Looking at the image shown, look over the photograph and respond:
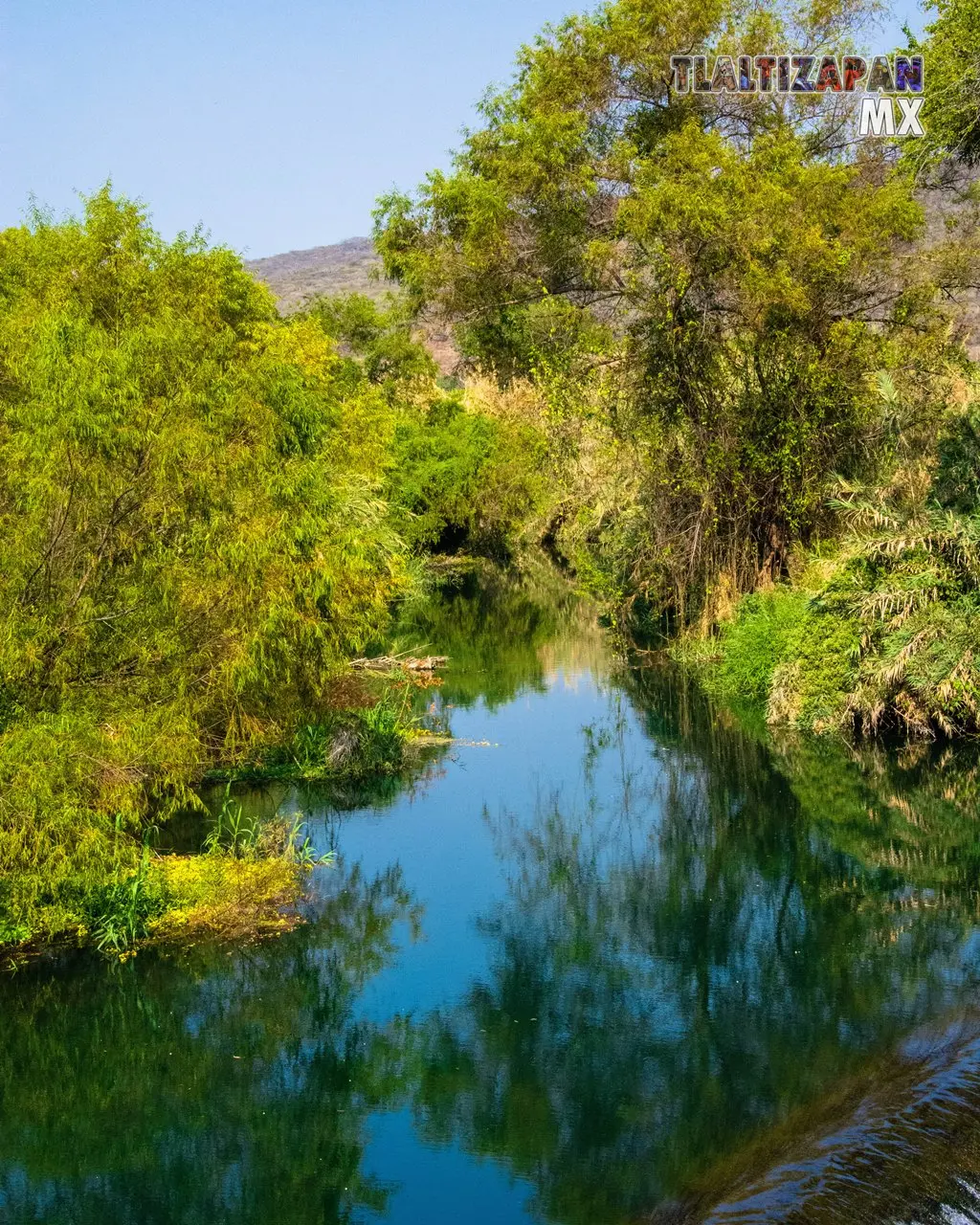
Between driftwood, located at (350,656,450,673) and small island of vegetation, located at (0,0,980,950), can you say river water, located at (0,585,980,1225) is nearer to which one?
small island of vegetation, located at (0,0,980,950)

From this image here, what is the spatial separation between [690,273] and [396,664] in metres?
9.78

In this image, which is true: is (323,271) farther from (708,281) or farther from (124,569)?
(124,569)

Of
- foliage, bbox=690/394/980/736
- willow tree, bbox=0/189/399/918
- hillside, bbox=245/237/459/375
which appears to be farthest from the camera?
hillside, bbox=245/237/459/375

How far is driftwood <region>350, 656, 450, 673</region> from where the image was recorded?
2730 cm

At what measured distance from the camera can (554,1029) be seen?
38.2ft

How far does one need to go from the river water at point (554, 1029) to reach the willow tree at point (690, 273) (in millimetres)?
8461

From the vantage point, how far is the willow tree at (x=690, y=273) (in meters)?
23.8

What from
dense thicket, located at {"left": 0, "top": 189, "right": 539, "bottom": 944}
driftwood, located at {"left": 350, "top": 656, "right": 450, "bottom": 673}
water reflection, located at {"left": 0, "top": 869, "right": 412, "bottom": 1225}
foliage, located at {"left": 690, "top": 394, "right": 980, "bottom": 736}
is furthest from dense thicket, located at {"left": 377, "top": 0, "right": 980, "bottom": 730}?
water reflection, located at {"left": 0, "top": 869, "right": 412, "bottom": 1225}

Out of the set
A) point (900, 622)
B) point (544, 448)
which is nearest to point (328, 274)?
point (544, 448)

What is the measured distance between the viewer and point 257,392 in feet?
48.9

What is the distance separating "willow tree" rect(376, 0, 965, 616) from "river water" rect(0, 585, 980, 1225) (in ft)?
27.8

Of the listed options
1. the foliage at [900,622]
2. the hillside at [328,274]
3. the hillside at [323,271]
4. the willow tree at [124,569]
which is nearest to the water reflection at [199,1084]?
the willow tree at [124,569]

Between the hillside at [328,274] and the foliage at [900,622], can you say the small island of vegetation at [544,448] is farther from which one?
Answer: the hillside at [328,274]

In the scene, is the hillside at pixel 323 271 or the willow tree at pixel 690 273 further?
the hillside at pixel 323 271
